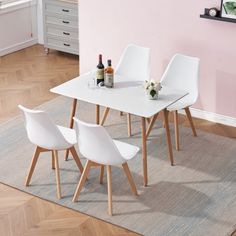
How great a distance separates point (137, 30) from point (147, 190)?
2205 mm

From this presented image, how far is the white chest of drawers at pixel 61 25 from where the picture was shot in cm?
844

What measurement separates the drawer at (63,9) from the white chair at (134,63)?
6.27 feet

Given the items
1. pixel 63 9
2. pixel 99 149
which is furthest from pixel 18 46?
pixel 99 149

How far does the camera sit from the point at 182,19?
22.0ft

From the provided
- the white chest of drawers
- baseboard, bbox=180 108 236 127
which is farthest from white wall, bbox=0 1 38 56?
baseboard, bbox=180 108 236 127

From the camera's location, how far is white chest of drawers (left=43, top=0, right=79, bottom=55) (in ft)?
27.7

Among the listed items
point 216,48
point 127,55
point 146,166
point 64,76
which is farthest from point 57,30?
point 146,166

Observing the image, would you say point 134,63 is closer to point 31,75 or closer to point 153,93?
point 153,93

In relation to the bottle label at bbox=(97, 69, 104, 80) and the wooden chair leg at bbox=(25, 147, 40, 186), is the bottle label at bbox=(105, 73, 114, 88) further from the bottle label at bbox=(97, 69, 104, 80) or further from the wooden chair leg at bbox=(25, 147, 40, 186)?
the wooden chair leg at bbox=(25, 147, 40, 186)

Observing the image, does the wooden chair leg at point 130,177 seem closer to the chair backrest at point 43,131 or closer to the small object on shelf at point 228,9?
the chair backrest at point 43,131

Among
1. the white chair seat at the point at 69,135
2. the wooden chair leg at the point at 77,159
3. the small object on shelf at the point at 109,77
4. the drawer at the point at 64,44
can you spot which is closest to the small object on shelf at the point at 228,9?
the small object on shelf at the point at 109,77

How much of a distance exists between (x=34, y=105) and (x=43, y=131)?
204 cm

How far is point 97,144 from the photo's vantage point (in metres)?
5.02

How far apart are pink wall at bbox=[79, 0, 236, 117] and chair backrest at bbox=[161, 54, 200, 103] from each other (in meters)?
0.39
